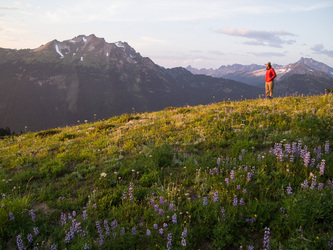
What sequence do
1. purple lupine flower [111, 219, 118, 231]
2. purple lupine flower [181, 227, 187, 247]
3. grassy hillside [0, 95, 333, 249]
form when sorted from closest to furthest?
purple lupine flower [181, 227, 187, 247], grassy hillside [0, 95, 333, 249], purple lupine flower [111, 219, 118, 231]

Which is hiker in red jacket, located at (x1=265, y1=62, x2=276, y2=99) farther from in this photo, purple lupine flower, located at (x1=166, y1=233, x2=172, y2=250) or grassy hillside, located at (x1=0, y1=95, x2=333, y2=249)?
purple lupine flower, located at (x1=166, y1=233, x2=172, y2=250)

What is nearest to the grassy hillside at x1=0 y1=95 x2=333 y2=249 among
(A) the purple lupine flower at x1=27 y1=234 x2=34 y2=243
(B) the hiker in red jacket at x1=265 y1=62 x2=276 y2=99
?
(A) the purple lupine flower at x1=27 y1=234 x2=34 y2=243

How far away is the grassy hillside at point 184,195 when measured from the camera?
3.87 metres

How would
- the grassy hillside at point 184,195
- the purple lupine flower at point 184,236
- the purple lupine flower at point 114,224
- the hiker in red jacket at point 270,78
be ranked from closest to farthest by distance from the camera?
the purple lupine flower at point 184,236
the grassy hillside at point 184,195
the purple lupine flower at point 114,224
the hiker in red jacket at point 270,78

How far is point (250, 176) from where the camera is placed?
5.09m

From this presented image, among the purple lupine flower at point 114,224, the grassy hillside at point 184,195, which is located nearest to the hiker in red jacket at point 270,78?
the grassy hillside at point 184,195

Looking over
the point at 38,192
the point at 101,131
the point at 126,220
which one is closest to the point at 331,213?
the point at 126,220

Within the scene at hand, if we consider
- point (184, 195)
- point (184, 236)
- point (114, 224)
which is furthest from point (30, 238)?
point (184, 195)

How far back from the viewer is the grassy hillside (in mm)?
3869

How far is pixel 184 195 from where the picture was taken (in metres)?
5.27

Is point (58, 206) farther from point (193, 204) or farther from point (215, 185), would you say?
point (215, 185)

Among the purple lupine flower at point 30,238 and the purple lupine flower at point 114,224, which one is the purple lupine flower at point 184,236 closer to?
the purple lupine flower at point 114,224

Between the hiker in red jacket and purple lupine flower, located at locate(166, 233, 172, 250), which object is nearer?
purple lupine flower, located at locate(166, 233, 172, 250)

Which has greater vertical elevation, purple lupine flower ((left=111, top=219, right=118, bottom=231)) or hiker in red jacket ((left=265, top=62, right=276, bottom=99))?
hiker in red jacket ((left=265, top=62, right=276, bottom=99))
